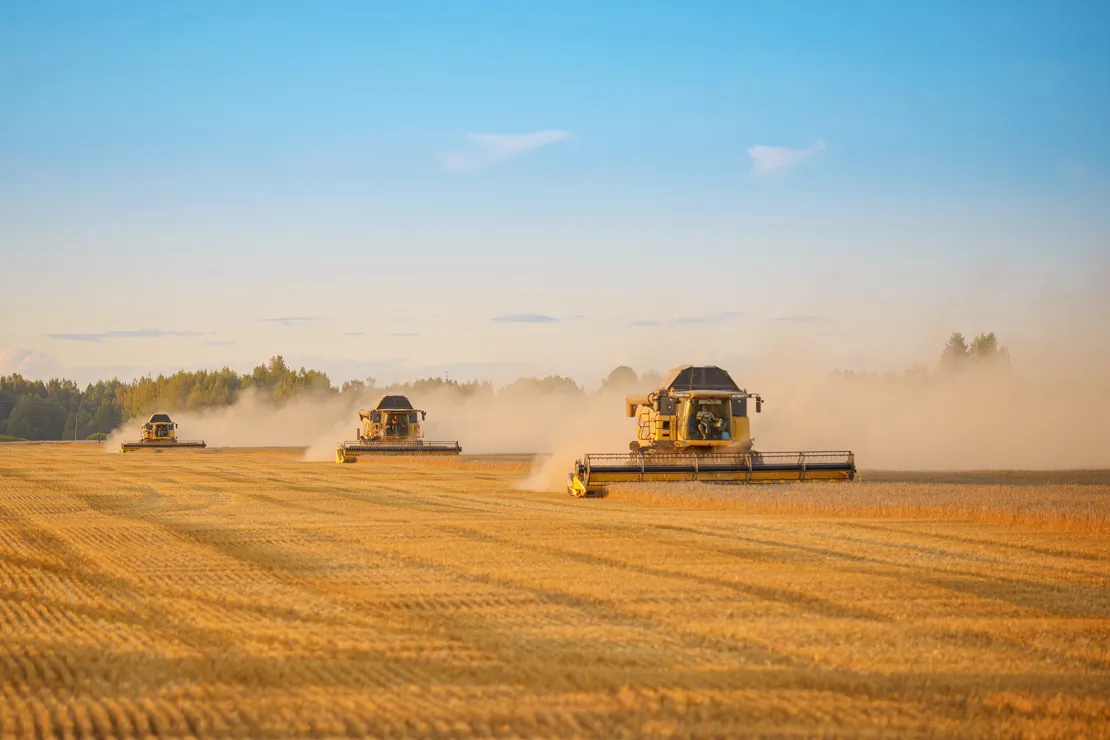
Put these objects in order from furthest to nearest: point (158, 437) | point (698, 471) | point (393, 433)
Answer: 1. point (158, 437)
2. point (393, 433)
3. point (698, 471)

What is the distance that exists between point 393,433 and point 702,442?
31551 millimetres

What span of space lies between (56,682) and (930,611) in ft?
28.9

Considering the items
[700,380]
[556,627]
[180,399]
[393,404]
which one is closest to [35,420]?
[180,399]

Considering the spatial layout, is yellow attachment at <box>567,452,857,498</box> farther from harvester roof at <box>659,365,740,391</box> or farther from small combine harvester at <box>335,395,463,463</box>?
small combine harvester at <box>335,395,463,463</box>

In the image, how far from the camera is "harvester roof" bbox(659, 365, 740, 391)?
122 ft

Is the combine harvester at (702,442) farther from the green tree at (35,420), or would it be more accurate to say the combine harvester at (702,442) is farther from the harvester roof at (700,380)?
the green tree at (35,420)

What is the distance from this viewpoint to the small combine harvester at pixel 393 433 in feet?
207

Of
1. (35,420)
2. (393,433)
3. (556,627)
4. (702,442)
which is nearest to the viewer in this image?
(556,627)

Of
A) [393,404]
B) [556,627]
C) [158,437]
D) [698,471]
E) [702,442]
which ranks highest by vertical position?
[393,404]

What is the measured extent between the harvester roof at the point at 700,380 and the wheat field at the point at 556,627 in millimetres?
13033

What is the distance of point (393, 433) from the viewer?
6469 centimetres

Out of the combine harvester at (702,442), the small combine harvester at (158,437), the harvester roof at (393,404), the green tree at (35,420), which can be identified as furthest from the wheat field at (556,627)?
the green tree at (35,420)

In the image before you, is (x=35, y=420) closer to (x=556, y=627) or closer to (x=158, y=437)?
(x=158, y=437)

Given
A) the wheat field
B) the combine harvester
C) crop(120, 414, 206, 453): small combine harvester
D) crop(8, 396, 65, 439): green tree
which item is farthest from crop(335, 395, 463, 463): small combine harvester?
crop(8, 396, 65, 439): green tree
